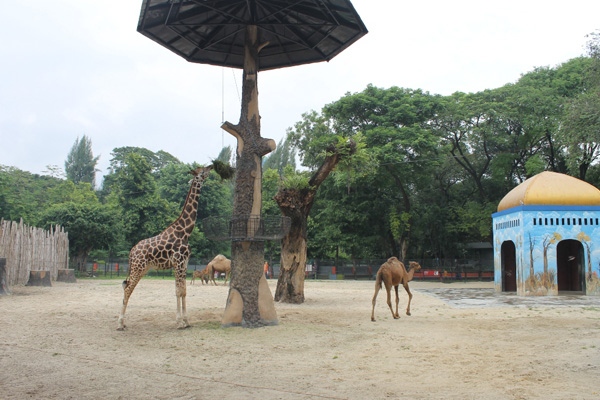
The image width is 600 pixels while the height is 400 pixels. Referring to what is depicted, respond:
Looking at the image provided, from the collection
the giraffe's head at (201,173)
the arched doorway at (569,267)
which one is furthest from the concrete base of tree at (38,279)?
the arched doorway at (569,267)

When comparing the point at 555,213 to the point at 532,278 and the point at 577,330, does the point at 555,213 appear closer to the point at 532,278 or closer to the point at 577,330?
the point at 532,278

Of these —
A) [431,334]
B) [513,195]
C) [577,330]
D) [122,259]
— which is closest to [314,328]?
[431,334]

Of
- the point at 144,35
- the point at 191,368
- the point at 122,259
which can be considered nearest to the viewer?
the point at 191,368

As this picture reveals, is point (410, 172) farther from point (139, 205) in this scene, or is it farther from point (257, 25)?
point (257, 25)

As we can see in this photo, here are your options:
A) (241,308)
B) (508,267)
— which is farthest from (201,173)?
(508,267)

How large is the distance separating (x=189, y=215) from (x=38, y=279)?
14306 millimetres

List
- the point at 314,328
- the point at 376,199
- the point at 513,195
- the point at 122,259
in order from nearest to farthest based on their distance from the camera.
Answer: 1. the point at 314,328
2. the point at 513,195
3. the point at 376,199
4. the point at 122,259

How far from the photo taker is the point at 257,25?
11844 mm

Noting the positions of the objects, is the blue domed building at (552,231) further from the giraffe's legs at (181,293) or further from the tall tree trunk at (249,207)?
the giraffe's legs at (181,293)

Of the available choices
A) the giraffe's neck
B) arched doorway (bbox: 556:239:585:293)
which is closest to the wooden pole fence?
the giraffe's neck

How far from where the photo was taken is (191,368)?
7.04 meters

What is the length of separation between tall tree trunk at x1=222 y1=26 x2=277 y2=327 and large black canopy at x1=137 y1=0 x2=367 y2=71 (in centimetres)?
74

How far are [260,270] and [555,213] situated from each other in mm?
14905

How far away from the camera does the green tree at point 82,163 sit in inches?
2776
